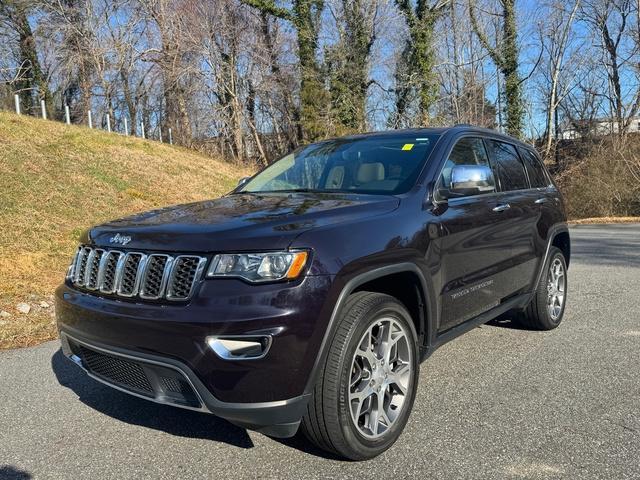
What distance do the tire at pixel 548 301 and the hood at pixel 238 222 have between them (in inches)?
94.4

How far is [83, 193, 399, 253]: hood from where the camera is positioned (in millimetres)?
2635

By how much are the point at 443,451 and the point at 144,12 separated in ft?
99.7

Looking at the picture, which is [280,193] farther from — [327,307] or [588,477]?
[588,477]

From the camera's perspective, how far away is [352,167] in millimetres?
4113

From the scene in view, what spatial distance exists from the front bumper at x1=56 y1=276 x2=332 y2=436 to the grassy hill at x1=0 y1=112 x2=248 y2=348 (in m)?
3.48

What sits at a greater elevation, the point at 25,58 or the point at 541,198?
the point at 25,58

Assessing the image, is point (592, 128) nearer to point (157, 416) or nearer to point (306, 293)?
point (157, 416)

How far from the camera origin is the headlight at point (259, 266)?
8.36ft

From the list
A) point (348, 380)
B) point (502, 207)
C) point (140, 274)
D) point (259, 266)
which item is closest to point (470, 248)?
point (502, 207)

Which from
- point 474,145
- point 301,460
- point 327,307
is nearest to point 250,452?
point 301,460

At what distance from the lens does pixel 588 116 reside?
32.2 meters

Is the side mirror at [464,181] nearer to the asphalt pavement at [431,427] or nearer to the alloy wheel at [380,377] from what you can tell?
the alloy wheel at [380,377]

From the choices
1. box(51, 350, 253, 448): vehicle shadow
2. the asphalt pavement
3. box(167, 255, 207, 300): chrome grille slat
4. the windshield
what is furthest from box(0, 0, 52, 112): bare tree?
box(167, 255, 207, 300): chrome grille slat

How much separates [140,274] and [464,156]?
254cm
